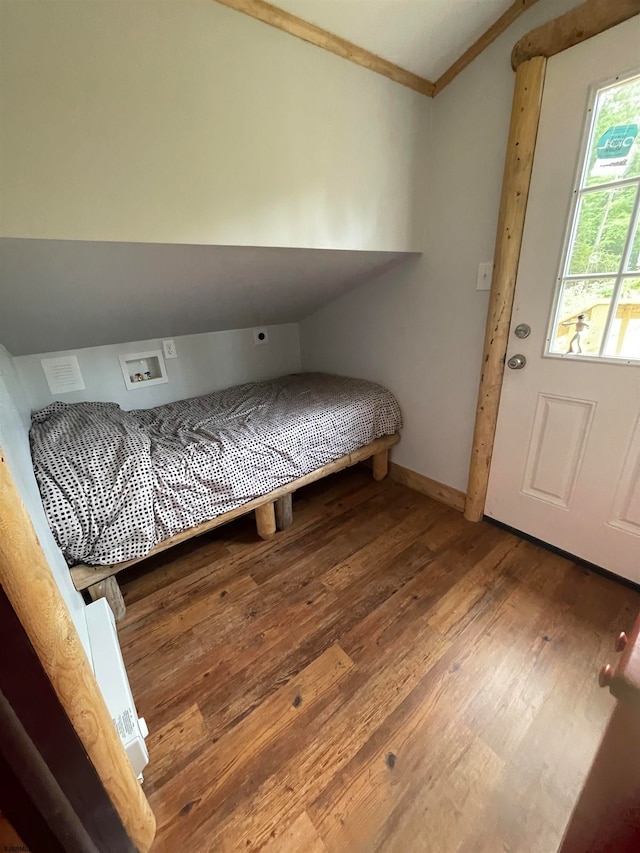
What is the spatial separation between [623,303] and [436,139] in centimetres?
117

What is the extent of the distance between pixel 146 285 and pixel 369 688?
177cm

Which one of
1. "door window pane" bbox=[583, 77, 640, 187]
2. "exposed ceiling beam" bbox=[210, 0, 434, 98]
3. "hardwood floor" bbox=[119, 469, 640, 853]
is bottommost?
"hardwood floor" bbox=[119, 469, 640, 853]

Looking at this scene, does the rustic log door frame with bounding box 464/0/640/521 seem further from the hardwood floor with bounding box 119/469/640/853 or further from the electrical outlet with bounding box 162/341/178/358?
the electrical outlet with bounding box 162/341/178/358

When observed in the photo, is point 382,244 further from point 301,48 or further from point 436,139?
point 301,48

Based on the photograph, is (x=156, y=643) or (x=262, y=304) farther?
(x=262, y=304)

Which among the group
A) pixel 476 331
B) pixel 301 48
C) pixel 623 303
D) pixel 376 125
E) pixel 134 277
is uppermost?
pixel 301 48

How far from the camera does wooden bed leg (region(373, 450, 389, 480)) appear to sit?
230cm

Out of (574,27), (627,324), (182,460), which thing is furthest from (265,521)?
(574,27)

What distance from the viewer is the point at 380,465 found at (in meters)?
2.32

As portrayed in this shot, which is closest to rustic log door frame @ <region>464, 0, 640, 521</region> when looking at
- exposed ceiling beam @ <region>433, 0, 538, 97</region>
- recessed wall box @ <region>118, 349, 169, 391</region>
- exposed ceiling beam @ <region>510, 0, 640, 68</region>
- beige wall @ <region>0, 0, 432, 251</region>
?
exposed ceiling beam @ <region>510, 0, 640, 68</region>

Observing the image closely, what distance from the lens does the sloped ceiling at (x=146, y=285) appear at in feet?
3.84

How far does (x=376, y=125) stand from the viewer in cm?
150

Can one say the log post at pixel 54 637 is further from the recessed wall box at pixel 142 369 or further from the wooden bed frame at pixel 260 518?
the recessed wall box at pixel 142 369

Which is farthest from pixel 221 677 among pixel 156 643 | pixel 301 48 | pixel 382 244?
pixel 301 48
